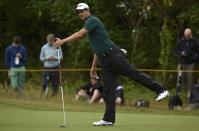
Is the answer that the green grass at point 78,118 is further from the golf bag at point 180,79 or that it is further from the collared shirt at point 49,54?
the collared shirt at point 49,54

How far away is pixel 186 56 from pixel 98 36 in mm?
8470

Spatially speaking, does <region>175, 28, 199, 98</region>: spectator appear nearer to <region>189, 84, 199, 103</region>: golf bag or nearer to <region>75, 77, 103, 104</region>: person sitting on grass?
<region>189, 84, 199, 103</region>: golf bag

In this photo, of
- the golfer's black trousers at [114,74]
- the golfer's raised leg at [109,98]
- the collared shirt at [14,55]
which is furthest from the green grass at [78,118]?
the collared shirt at [14,55]

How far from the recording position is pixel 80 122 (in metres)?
13.5

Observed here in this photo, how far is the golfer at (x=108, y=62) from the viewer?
12602mm

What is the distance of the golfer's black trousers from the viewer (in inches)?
500

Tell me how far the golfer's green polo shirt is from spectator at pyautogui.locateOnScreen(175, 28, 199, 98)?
810 cm

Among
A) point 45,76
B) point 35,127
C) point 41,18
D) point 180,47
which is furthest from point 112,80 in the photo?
point 41,18

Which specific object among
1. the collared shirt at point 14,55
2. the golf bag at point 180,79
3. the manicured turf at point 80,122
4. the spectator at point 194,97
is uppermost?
the collared shirt at point 14,55

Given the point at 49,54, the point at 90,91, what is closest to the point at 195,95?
the point at 90,91

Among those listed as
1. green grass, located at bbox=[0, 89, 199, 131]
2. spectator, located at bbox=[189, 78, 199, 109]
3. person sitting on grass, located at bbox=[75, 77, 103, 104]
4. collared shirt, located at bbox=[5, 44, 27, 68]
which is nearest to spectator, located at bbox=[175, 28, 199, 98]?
spectator, located at bbox=[189, 78, 199, 109]

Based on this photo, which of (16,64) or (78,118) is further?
(16,64)

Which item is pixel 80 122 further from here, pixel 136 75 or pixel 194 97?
pixel 194 97

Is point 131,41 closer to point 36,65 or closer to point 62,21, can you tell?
point 62,21
